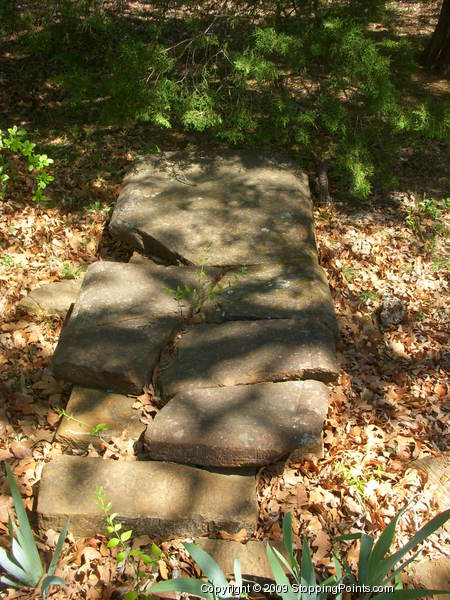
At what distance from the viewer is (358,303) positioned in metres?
4.79

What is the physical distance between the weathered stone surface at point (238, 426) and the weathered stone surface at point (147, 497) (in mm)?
105

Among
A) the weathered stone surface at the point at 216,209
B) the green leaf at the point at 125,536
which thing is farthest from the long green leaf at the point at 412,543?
the weathered stone surface at the point at 216,209

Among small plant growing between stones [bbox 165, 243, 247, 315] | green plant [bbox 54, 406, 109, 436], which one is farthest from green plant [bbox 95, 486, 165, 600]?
small plant growing between stones [bbox 165, 243, 247, 315]

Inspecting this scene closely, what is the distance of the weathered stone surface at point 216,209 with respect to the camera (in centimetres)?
457

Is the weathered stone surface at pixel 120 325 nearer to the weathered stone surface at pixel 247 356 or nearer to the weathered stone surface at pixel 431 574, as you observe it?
the weathered stone surface at pixel 247 356

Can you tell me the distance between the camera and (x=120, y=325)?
12.5 feet

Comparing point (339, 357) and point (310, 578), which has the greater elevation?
point (310, 578)

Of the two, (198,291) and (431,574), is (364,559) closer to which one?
(431,574)

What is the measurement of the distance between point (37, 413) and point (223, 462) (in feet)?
4.28

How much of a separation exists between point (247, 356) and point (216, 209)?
180 centimetres

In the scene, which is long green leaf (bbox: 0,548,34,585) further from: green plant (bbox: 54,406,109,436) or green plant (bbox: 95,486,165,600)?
green plant (bbox: 54,406,109,436)

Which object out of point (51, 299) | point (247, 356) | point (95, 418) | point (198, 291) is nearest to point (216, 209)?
point (198, 291)

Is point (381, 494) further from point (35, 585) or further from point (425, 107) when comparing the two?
point (425, 107)

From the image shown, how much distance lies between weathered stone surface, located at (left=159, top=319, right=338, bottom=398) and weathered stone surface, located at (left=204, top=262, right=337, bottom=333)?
0.11 m
